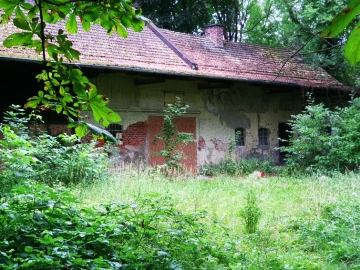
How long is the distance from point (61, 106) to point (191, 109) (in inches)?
451

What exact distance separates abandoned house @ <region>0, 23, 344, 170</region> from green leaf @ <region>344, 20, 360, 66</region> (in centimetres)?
1008

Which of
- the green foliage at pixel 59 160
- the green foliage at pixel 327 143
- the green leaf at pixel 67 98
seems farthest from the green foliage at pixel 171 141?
the green leaf at pixel 67 98

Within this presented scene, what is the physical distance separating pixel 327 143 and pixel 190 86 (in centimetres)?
471

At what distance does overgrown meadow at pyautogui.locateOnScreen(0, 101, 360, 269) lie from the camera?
3438mm

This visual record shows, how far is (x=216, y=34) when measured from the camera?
1756cm

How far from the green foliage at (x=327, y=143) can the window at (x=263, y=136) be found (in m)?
2.60

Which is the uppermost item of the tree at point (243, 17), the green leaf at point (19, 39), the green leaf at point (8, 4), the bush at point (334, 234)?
the tree at point (243, 17)

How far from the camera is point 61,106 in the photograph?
3.15 meters

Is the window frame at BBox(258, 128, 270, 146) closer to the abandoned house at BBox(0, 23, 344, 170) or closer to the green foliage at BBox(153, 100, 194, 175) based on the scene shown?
the abandoned house at BBox(0, 23, 344, 170)

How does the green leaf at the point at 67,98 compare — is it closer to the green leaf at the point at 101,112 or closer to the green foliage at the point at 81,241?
the green leaf at the point at 101,112

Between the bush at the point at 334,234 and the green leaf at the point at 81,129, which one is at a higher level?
the green leaf at the point at 81,129

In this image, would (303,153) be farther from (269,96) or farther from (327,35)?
(327,35)

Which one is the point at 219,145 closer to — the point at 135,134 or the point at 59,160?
the point at 135,134

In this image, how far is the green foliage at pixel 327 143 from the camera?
12.3 metres
